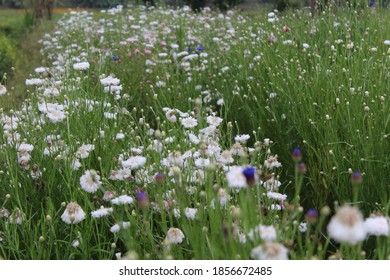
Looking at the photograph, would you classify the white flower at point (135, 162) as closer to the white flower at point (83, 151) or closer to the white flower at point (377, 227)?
the white flower at point (83, 151)

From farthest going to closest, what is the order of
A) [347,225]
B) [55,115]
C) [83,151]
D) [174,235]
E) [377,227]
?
1. [55,115]
2. [83,151]
3. [174,235]
4. [377,227]
5. [347,225]

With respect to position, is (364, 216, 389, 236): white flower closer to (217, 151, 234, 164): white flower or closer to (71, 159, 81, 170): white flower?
(217, 151, 234, 164): white flower

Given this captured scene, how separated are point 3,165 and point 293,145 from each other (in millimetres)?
1557

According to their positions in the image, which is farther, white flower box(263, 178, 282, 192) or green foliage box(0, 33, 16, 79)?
green foliage box(0, 33, 16, 79)

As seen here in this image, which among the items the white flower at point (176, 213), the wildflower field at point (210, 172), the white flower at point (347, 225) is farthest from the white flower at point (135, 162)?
the white flower at point (347, 225)

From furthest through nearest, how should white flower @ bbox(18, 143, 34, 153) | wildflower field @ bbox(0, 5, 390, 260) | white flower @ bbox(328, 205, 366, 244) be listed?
white flower @ bbox(18, 143, 34, 153) → wildflower field @ bbox(0, 5, 390, 260) → white flower @ bbox(328, 205, 366, 244)

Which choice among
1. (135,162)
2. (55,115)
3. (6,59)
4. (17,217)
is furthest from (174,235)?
(6,59)

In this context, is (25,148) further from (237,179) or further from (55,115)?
(237,179)

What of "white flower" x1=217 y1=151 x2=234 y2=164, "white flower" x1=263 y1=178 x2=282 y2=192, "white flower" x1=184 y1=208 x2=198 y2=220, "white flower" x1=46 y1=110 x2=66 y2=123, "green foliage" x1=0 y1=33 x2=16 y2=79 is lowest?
"green foliage" x1=0 y1=33 x2=16 y2=79

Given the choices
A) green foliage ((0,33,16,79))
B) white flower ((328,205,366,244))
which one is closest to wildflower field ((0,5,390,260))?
white flower ((328,205,366,244))

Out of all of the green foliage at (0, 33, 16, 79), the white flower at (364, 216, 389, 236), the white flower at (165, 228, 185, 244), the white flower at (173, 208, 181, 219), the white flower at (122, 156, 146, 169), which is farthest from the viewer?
the green foliage at (0, 33, 16, 79)

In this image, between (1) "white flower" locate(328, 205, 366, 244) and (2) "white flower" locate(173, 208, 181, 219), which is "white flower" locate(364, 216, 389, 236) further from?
(2) "white flower" locate(173, 208, 181, 219)

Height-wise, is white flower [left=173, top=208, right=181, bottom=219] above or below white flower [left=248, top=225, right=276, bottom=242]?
below

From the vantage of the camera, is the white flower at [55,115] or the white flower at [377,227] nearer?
the white flower at [377,227]
